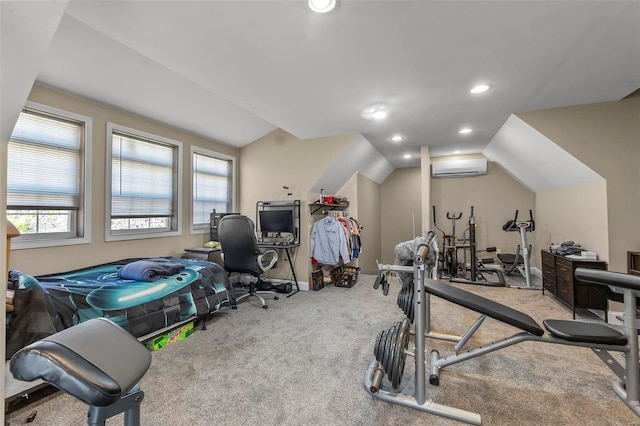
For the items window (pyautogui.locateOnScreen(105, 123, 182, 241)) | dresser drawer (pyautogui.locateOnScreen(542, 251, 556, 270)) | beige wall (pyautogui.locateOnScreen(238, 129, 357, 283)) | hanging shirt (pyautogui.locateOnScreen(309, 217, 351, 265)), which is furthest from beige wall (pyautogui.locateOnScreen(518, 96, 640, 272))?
window (pyautogui.locateOnScreen(105, 123, 182, 241))

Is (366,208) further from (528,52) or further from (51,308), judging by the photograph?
(51,308)

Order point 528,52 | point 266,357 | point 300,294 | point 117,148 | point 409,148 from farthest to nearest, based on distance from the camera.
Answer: point 409,148 → point 300,294 → point 117,148 → point 266,357 → point 528,52

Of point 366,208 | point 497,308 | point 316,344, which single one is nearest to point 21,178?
point 316,344

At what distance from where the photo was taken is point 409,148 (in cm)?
541

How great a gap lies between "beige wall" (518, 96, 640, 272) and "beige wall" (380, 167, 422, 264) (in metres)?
3.81

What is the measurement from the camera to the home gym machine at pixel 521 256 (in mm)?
4461

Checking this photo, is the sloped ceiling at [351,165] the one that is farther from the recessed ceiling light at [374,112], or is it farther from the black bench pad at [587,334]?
the black bench pad at [587,334]

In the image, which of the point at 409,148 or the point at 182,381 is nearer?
the point at 182,381

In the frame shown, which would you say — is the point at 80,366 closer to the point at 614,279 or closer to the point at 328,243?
the point at 614,279

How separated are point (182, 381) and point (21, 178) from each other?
2.47 metres

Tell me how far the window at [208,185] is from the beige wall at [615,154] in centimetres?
504

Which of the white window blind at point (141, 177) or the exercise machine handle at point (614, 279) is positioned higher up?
the white window blind at point (141, 177)

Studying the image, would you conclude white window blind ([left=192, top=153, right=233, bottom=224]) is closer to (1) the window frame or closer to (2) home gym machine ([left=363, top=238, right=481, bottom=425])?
(1) the window frame

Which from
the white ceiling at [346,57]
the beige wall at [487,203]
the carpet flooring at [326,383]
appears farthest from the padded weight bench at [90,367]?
the beige wall at [487,203]
